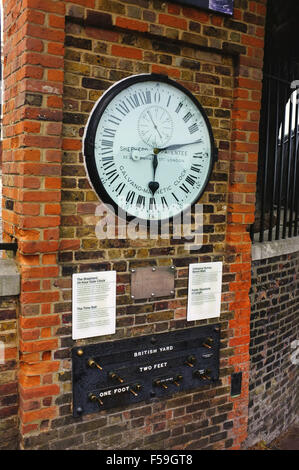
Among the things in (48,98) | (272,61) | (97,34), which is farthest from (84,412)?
(272,61)

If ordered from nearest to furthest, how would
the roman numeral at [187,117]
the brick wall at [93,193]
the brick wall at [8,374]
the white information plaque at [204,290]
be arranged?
the brick wall at [93,193]
the brick wall at [8,374]
the roman numeral at [187,117]
the white information plaque at [204,290]

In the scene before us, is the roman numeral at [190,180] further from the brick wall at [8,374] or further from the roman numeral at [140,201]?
the brick wall at [8,374]

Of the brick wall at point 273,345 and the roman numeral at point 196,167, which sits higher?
the roman numeral at point 196,167

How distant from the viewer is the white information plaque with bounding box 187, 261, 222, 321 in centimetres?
318

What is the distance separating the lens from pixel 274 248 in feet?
12.6

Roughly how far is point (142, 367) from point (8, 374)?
0.93 m

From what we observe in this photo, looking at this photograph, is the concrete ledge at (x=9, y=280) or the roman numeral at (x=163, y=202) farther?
the roman numeral at (x=163, y=202)

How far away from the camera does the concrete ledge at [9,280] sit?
99.3 inches

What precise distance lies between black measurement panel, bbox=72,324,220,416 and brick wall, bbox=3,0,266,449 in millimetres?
78

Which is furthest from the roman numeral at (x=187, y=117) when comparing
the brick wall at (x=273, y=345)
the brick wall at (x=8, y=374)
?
the brick wall at (x=8, y=374)

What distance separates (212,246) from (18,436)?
191 centimetres

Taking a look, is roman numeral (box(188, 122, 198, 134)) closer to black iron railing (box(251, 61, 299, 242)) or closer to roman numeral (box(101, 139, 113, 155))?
roman numeral (box(101, 139, 113, 155))

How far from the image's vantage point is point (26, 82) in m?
2.44

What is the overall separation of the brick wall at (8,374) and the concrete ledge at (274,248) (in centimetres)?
204
